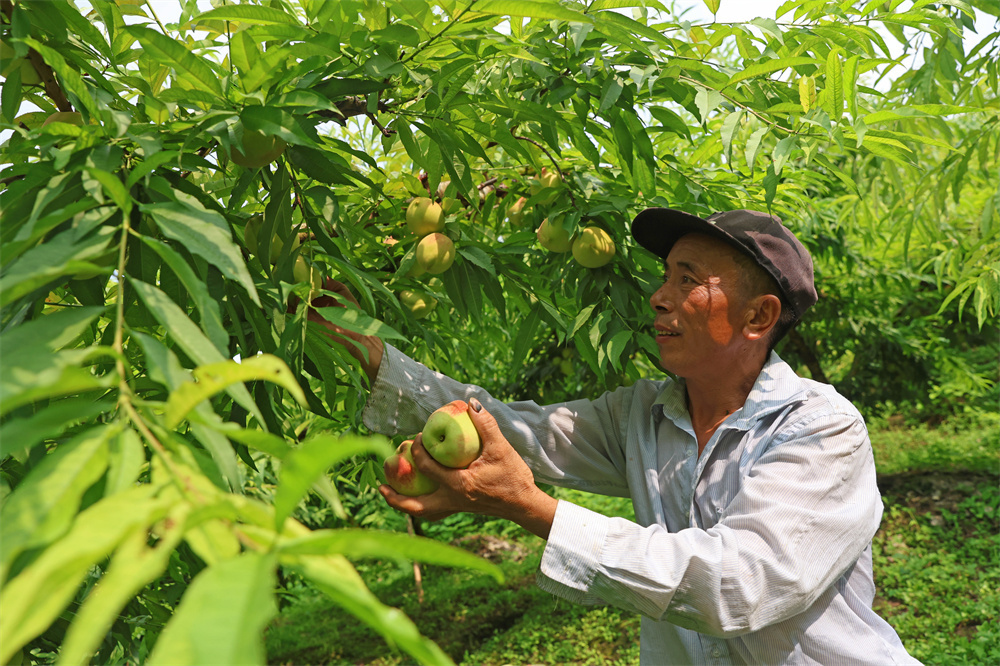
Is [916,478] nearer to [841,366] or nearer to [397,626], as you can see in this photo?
[841,366]

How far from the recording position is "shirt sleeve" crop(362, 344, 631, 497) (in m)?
1.78

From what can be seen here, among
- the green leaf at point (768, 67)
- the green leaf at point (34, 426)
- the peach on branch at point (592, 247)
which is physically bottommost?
the peach on branch at point (592, 247)

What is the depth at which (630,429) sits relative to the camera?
1.88 meters

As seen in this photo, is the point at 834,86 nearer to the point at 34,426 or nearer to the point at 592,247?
the point at 592,247

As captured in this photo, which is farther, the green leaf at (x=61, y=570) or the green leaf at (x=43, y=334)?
the green leaf at (x=43, y=334)

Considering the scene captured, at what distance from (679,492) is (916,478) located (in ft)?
17.8

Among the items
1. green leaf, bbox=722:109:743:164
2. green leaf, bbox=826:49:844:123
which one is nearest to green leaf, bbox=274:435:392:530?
green leaf, bbox=722:109:743:164

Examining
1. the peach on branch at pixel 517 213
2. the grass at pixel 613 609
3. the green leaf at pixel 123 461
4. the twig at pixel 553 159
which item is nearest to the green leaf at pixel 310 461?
the green leaf at pixel 123 461

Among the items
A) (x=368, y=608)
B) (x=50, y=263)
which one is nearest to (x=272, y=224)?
(x=50, y=263)

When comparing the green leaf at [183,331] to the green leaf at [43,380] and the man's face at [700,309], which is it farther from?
the man's face at [700,309]

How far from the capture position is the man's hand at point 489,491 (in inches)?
54.0

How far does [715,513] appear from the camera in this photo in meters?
1.67

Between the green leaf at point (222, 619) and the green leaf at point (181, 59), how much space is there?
2.67ft

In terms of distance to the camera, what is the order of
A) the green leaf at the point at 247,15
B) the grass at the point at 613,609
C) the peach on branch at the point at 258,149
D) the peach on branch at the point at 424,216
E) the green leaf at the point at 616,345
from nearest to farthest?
the green leaf at the point at 247,15 → the peach on branch at the point at 258,149 → the green leaf at the point at 616,345 → the peach on branch at the point at 424,216 → the grass at the point at 613,609
